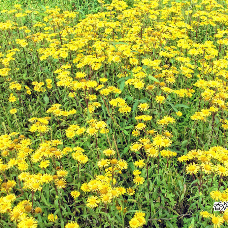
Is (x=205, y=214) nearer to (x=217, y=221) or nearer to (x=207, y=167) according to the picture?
(x=217, y=221)

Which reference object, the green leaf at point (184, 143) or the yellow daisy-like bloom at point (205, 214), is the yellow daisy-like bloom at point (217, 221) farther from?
the green leaf at point (184, 143)

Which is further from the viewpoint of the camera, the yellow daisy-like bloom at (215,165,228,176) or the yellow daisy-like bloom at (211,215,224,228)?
the yellow daisy-like bloom at (215,165,228,176)

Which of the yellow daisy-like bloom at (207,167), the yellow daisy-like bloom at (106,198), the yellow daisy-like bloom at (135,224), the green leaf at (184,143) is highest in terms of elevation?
the yellow daisy-like bloom at (207,167)

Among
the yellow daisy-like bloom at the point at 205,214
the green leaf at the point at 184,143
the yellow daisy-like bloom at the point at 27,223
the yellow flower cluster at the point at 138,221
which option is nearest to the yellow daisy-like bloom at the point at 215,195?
the yellow daisy-like bloom at the point at 205,214

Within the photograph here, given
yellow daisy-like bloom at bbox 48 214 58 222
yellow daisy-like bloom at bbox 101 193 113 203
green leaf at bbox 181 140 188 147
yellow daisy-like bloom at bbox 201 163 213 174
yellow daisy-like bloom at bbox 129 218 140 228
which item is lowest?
yellow daisy-like bloom at bbox 48 214 58 222

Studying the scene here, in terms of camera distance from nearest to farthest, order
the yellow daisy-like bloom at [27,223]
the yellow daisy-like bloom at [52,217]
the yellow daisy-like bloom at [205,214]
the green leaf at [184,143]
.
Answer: the yellow daisy-like bloom at [27,223], the yellow daisy-like bloom at [205,214], the yellow daisy-like bloom at [52,217], the green leaf at [184,143]

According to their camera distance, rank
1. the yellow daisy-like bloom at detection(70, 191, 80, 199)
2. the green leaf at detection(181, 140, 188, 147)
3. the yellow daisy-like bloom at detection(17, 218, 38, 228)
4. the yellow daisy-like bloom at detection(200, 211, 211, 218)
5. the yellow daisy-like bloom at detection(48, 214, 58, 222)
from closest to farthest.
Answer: the yellow daisy-like bloom at detection(17, 218, 38, 228), the yellow daisy-like bloom at detection(200, 211, 211, 218), the yellow daisy-like bloom at detection(48, 214, 58, 222), the yellow daisy-like bloom at detection(70, 191, 80, 199), the green leaf at detection(181, 140, 188, 147)

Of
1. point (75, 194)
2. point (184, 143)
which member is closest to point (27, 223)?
point (75, 194)

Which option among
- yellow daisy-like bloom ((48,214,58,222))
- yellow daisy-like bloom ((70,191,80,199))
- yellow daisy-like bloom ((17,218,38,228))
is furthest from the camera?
yellow daisy-like bloom ((70,191,80,199))

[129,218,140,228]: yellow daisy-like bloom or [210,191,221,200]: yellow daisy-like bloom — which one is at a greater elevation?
[210,191,221,200]: yellow daisy-like bloom

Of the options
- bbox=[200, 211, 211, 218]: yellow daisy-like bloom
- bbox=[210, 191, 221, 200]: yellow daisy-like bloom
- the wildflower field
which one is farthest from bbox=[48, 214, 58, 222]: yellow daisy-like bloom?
bbox=[210, 191, 221, 200]: yellow daisy-like bloom

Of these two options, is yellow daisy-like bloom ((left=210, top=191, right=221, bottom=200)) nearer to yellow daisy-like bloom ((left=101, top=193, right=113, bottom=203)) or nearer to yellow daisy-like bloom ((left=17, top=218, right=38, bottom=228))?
yellow daisy-like bloom ((left=101, top=193, right=113, bottom=203))

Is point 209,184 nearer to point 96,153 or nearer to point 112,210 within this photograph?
point 112,210

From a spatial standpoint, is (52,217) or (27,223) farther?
(52,217)
